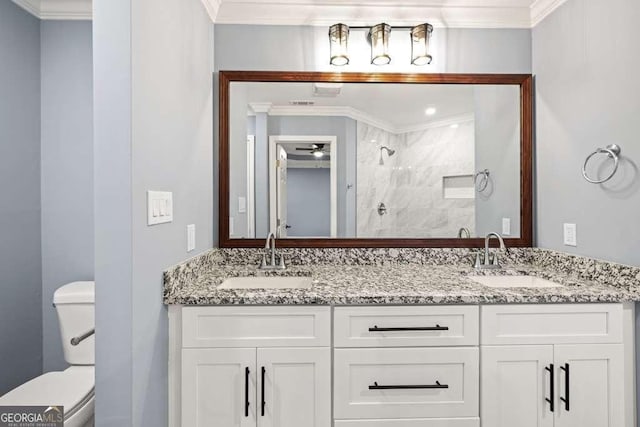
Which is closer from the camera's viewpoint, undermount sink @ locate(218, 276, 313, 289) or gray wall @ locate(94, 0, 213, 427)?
gray wall @ locate(94, 0, 213, 427)

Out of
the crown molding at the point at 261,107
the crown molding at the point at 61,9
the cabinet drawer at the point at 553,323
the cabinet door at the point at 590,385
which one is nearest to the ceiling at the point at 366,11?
the crown molding at the point at 61,9

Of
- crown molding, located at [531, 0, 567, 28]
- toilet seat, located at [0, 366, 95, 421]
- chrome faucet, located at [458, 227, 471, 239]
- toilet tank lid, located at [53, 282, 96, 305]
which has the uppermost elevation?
crown molding, located at [531, 0, 567, 28]

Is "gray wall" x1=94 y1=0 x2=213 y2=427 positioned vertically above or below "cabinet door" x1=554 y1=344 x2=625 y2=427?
above

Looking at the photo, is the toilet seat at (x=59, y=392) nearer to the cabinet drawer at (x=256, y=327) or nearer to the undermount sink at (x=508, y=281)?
the cabinet drawer at (x=256, y=327)

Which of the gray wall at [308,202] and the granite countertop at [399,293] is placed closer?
the granite countertop at [399,293]

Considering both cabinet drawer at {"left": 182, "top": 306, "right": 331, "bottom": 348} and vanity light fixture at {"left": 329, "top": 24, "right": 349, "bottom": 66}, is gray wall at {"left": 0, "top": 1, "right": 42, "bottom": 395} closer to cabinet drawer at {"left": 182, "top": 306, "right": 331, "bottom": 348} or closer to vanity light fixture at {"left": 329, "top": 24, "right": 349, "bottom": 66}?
cabinet drawer at {"left": 182, "top": 306, "right": 331, "bottom": 348}

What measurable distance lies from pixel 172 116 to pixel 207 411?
119cm

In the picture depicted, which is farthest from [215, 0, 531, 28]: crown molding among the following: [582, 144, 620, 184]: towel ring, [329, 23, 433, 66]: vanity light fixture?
[582, 144, 620, 184]: towel ring

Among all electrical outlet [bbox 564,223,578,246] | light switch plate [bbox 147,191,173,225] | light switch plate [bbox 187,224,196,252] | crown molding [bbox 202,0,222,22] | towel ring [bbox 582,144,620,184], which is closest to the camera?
light switch plate [bbox 147,191,173,225]

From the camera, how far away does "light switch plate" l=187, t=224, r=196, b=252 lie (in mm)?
1593

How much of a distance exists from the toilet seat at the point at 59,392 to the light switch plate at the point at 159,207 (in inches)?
34.5

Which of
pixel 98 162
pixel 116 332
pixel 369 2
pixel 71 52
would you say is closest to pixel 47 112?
pixel 71 52

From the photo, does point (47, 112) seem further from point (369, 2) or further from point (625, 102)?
point (625, 102)

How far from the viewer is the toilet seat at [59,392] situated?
1.43 meters
